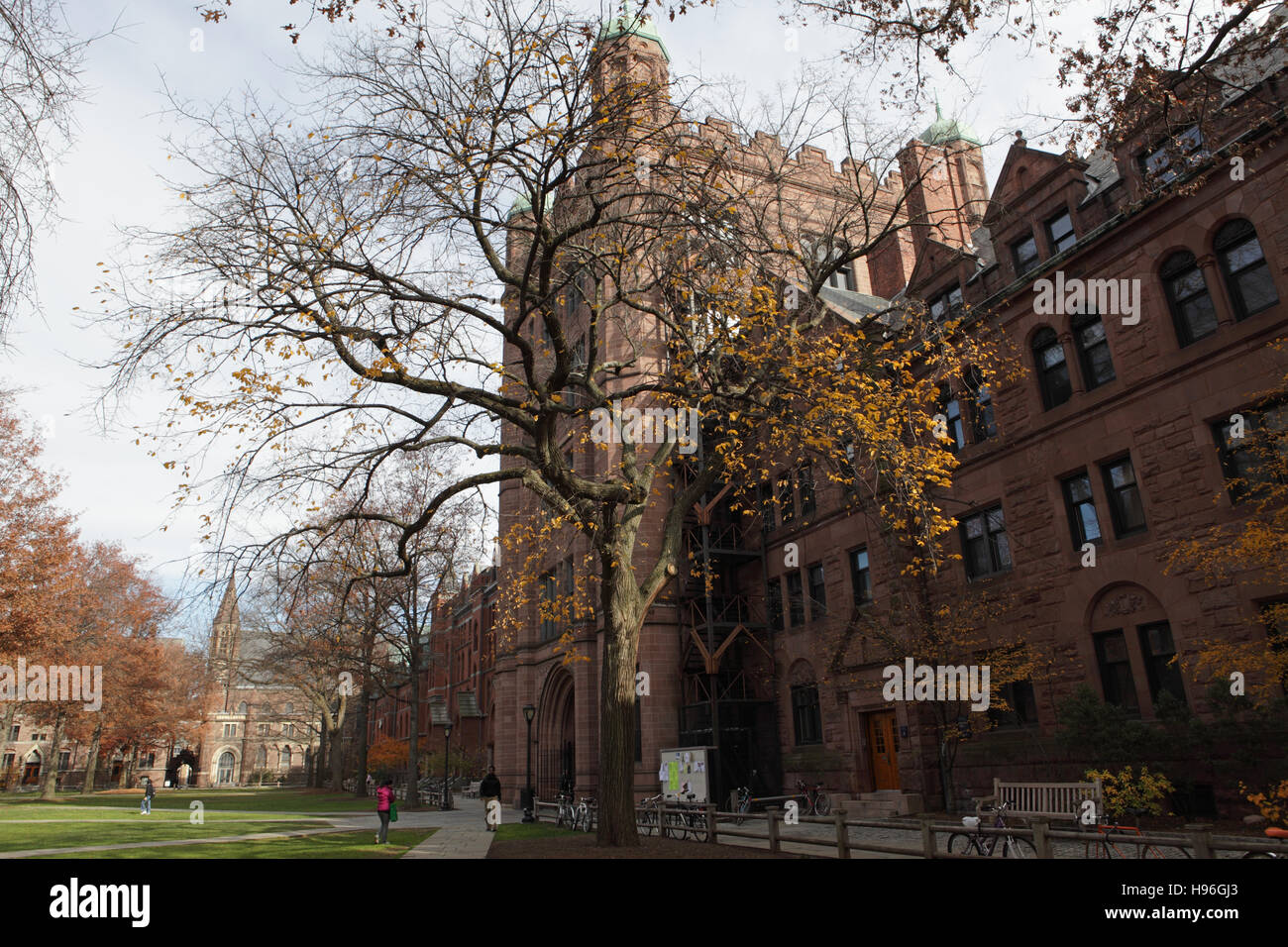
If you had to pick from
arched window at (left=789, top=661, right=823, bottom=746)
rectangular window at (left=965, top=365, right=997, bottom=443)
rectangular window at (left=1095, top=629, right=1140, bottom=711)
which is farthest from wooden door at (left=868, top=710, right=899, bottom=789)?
rectangular window at (left=965, top=365, right=997, bottom=443)

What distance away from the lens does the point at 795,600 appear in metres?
27.2

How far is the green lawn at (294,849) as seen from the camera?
1471cm

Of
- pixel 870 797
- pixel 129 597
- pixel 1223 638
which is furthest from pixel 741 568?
pixel 129 597

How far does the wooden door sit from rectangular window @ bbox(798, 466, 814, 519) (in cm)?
715

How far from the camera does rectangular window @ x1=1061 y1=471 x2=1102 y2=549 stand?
18.0 meters

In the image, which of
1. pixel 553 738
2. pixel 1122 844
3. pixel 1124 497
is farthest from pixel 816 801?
pixel 553 738

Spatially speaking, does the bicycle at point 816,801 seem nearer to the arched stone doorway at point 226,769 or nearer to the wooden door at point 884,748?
the wooden door at point 884,748

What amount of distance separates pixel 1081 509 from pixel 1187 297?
5.03m

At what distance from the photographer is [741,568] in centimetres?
3050

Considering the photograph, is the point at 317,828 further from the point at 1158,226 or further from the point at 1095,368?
the point at 1158,226

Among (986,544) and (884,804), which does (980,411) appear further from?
(884,804)

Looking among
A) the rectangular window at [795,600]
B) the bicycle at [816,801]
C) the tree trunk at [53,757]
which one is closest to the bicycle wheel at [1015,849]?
the bicycle at [816,801]

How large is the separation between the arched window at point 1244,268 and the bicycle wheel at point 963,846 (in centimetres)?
1123

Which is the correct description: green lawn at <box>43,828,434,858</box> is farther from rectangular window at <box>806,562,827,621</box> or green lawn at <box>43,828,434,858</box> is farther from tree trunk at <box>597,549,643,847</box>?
rectangular window at <box>806,562,827,621</box>
